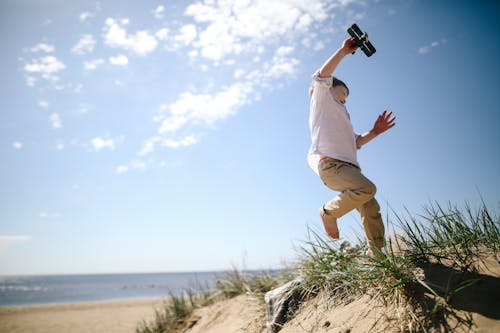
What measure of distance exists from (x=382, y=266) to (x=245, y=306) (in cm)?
259

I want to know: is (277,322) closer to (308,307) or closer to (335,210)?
(308,307)

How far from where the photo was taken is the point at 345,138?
2.54 meters

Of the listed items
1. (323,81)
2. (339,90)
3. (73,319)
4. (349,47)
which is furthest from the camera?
(73,319)

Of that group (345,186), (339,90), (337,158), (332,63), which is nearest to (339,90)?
(339,90)

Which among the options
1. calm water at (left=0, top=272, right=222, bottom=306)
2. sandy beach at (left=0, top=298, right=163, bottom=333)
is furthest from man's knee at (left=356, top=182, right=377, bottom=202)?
sandy beach at (left=0, top=298, right=163, bottom=333)

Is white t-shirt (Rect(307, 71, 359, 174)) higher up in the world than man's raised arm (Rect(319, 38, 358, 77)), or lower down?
lower down

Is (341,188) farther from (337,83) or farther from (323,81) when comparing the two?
(337,83)

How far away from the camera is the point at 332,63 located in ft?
7.91

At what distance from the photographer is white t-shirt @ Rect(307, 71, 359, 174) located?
2494 mm

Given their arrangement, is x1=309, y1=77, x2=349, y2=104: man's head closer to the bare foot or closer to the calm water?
the bare foot

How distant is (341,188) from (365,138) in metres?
0.80

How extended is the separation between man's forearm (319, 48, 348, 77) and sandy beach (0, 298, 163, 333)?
9818 millimetres

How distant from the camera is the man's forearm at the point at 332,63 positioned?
7.77 feet

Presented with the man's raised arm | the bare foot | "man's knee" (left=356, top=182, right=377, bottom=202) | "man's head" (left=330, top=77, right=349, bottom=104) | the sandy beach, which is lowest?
the sandy beach
